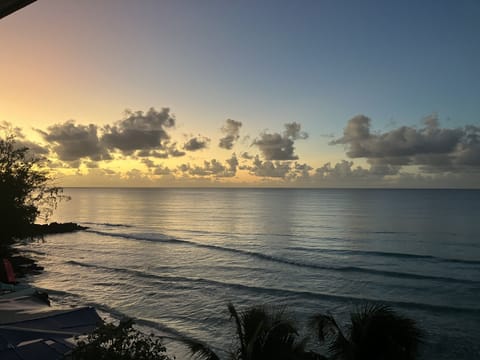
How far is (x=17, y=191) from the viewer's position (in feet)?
98.8

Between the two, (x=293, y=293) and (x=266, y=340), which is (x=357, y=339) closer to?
(x=266, y=340)

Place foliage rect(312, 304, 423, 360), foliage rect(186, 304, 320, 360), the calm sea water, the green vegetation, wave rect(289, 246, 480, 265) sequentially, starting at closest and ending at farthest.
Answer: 1. foliage rect(186, 304, 320, 360)
2. the green vegetation
3. foliage rect(312, 304, 423, 360)
4. the calm sea water
5. wave rect(289, 246, 480, 265)

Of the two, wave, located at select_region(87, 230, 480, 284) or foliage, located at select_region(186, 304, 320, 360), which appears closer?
foliage, located at select_region(186, 304, 320, 360)

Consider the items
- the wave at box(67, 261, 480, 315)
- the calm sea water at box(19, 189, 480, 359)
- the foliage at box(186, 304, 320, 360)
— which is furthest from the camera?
the wave at box(67, 261, 480, 315)

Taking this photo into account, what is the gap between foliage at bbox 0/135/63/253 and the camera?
2891cm

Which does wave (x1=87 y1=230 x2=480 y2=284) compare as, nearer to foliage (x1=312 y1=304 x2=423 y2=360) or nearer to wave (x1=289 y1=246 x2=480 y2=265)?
wave (x1=289 y1=246 x2=480 y2=265)

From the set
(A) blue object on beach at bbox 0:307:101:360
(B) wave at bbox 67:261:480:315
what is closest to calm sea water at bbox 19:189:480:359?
(B) wave at bbox 67:261:480:315

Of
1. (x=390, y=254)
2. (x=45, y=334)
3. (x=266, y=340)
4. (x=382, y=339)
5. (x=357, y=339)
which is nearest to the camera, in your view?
(x=266, y=340)

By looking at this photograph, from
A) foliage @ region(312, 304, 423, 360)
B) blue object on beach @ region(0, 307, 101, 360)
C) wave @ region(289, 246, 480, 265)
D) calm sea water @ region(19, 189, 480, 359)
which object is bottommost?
calm sea water @ region(19, 189, 480, 359)

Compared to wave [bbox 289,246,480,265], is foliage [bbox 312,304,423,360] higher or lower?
higher

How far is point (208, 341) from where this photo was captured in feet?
73.0

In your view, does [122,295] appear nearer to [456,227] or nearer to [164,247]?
[164,247]

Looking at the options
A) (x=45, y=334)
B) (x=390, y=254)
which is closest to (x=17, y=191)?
(x=45, y=334)

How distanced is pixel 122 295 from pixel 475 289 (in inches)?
1148
